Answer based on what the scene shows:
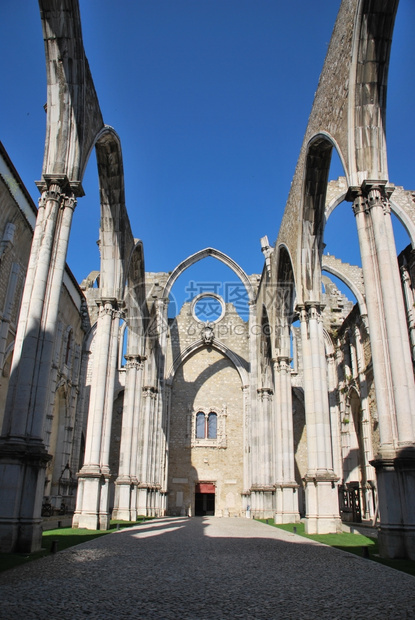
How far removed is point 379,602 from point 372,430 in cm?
1643

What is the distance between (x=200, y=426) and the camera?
1054 inches

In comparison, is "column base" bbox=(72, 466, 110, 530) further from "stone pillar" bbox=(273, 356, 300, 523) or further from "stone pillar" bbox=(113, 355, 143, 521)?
"stone pillar" bbox=(273, 356, 300, 523)

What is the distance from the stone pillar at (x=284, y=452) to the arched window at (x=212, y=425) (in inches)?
394

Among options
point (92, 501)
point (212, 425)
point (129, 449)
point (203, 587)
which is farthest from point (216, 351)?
point (203, 587)

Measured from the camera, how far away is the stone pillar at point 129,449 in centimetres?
1664

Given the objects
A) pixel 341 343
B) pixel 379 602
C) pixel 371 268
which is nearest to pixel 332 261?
pixel 341 343

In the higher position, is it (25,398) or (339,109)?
(339,109)

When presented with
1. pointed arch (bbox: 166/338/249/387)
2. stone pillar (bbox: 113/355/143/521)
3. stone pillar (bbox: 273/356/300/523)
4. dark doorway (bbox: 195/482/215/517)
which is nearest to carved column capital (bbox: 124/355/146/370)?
stone pillar (bbox: 113/355/143/521)

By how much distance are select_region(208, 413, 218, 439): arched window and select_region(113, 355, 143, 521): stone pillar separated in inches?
348

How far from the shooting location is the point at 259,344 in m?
23.1

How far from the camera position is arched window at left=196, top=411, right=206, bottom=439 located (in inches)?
1049

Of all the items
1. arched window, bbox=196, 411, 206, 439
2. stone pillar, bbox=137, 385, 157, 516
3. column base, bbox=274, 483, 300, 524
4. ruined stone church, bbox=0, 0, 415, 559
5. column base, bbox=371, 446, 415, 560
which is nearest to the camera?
column base, bbox=371, 446, 415, 560

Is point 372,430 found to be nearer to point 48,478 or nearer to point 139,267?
point 139,267

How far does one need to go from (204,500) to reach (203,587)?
22180mm
